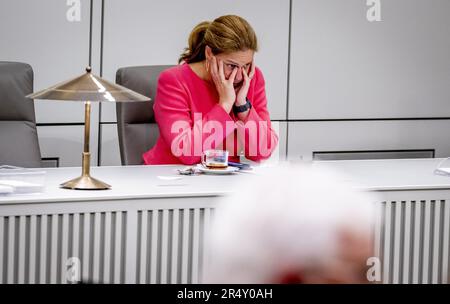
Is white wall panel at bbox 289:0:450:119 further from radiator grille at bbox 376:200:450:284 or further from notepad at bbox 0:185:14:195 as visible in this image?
notepad at bbox 0:185:14:195

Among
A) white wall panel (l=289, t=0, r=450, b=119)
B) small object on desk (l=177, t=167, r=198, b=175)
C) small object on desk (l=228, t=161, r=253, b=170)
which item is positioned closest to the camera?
small object on desk (l=177, t=167, r=198, b=175)

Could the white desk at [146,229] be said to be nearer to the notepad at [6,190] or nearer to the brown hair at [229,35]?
the notepad at [6,190]

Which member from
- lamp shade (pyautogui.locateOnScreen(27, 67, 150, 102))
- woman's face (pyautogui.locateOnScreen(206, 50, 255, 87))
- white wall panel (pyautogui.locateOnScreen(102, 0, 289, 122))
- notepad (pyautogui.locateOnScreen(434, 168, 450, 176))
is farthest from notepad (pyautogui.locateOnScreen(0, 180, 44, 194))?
white wall panel (pyautogui.locateOnScreen(102, 0, 289, 122))

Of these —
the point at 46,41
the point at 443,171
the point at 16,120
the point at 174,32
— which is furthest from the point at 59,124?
the point at 443,171

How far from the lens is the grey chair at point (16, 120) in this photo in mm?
2926

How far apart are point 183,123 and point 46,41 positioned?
1209mm

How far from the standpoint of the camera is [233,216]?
24.8 inches

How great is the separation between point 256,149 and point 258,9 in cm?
134

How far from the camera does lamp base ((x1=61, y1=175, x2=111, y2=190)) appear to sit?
89.1 inches

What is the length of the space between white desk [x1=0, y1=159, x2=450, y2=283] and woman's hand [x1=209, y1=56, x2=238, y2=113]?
0.46m

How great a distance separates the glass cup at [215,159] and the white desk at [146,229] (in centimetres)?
14

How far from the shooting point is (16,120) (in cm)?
301

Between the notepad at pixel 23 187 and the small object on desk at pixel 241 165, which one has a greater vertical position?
the small object on desk at pixel 241 165
